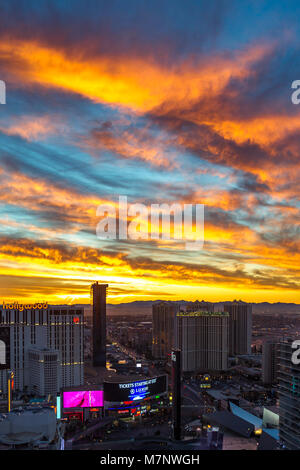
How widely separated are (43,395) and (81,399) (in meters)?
4.70

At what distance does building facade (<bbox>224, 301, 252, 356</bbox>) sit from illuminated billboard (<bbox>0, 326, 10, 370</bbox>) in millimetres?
28004

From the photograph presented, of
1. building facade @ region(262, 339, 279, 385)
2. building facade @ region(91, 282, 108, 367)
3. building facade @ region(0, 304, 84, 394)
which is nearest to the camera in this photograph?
building facade @ region(0, 304, 84, 394)

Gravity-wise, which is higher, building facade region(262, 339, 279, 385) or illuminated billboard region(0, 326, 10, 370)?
illuminated billboard region(0, 326, 10, 370)

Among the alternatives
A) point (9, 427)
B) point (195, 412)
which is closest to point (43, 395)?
point (195, 412)

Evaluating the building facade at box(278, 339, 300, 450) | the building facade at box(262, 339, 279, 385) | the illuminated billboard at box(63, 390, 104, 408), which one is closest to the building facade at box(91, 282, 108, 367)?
the building facade at box(262, 339, 279, 385)

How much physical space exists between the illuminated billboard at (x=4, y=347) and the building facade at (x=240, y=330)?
2800 centimetres

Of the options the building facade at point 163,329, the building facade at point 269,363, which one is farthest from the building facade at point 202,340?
the building facade at point 163,329

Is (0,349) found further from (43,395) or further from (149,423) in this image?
(149,423)

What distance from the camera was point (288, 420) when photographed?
12.8 meters

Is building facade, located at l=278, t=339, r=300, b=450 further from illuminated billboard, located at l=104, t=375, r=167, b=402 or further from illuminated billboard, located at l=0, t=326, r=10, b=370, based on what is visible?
illuminated billboard, located at l=0, t=326, r=10, b=370

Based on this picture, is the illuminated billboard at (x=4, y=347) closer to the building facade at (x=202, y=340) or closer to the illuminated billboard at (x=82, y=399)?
the illuminated billboard at (x=82, y=399)

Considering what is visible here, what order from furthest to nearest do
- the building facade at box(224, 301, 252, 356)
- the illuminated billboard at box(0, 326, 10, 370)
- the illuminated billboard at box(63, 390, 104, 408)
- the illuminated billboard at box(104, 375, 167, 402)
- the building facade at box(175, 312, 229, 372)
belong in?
1. the building facade at box(224, 301, 252, 356)
2. the building facade at box(175, 312, 229, 372)
3. the illuminated billboard at box(0, 326, 10, 370)
4. the illuminated billboard at box(104, 375, 167, 402)
5. the illuminated billboard at box(63, 390, 104, 408)

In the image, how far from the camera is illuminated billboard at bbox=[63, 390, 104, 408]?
20.3 metres

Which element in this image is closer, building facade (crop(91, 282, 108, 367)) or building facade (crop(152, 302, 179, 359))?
building facade (crop(91, 282, 108, 367))
